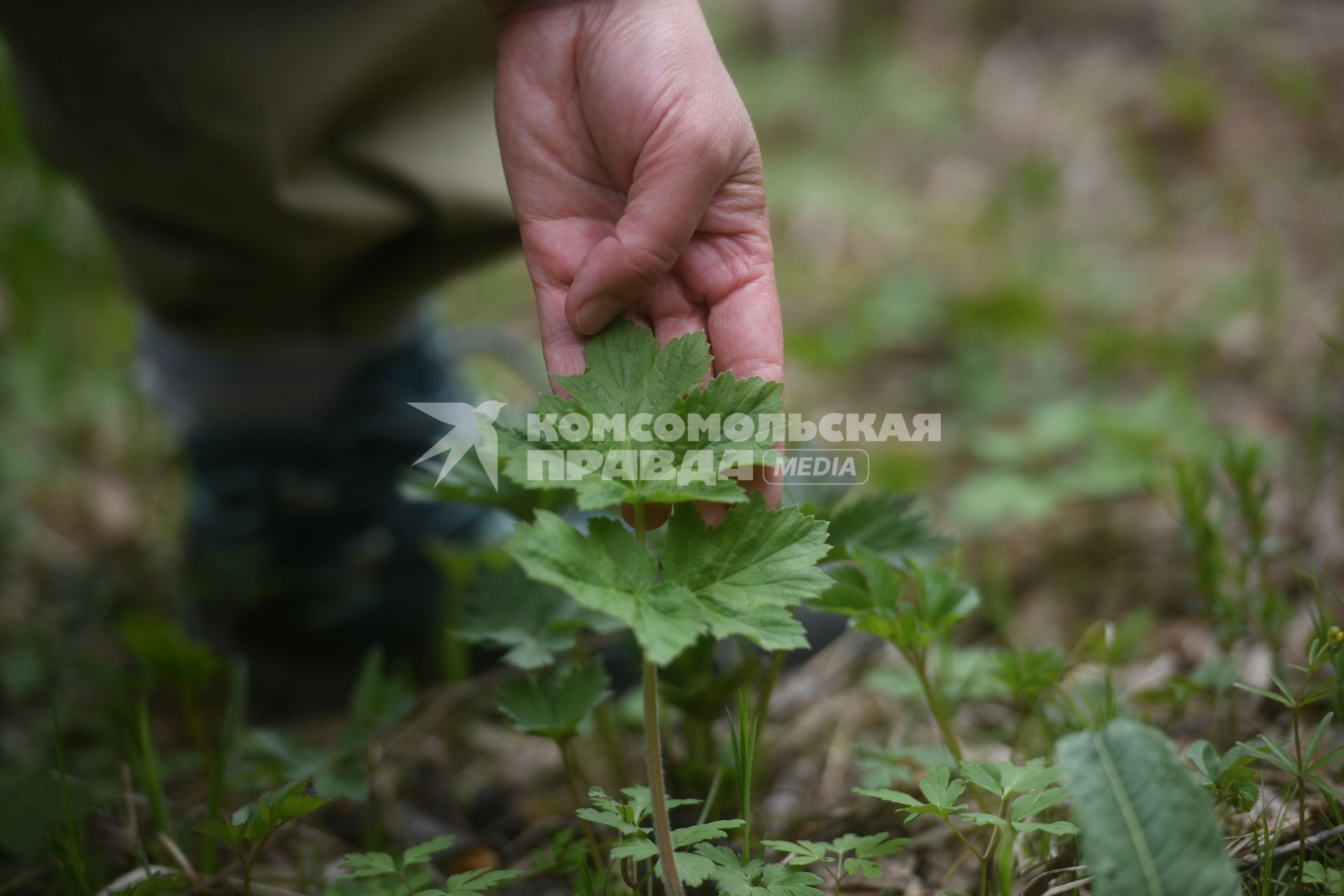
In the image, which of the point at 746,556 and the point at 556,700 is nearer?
the point at 746,556

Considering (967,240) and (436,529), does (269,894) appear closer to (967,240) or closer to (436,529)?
(436,529)

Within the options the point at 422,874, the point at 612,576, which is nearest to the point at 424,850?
the point at 422,874

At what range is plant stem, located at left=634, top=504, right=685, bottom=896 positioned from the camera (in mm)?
1016

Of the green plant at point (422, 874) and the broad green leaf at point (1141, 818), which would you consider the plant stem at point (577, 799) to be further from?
the broad green leaf at point (1141, 818)

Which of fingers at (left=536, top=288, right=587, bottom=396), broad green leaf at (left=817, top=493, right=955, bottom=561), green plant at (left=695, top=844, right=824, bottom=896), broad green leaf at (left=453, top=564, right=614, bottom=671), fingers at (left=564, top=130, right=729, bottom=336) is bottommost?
green plant at (left=695, top=844, right=824, bottom=896)

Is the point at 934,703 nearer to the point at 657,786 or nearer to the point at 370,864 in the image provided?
the point at 657,786

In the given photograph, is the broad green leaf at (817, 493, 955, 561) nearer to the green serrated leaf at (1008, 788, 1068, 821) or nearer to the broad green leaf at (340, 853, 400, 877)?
the green serrated leaf at (1008, 788, 1068, 821)

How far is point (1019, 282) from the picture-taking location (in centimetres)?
316

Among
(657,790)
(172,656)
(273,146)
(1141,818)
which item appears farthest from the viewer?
(273,146)

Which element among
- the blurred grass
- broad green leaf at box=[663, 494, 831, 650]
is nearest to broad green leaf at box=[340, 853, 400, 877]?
broad green leaf at box=[663, 494, 831, 650]

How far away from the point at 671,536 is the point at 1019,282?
2.53 m

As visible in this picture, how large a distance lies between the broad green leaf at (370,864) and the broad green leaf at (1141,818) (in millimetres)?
741

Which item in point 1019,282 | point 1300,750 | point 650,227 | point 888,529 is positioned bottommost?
point 1300,750

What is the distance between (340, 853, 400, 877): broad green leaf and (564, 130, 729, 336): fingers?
680 millimetres
